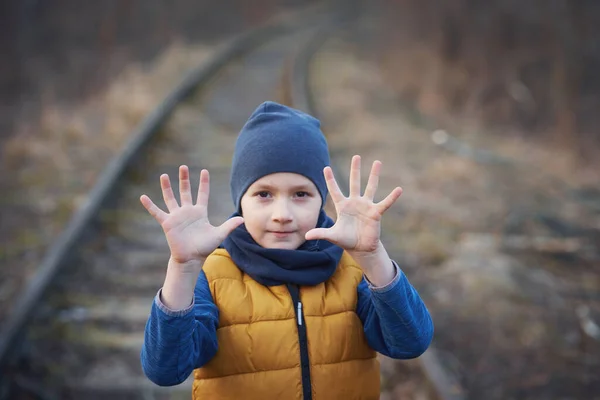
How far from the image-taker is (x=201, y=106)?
891cm

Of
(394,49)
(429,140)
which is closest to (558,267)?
(429,140)

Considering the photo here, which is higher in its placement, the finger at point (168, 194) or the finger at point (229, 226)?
the finger at point (168, 194)

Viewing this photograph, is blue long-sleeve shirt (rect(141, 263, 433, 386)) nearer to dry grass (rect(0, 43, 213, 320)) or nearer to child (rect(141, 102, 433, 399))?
child (rect(141, 102, 433, 399))

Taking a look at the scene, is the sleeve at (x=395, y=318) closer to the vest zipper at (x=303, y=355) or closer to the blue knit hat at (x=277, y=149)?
the vest zipper at (x=303, y=355)

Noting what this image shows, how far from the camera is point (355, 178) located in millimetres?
1663

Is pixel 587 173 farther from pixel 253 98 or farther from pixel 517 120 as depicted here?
pixel 253 98

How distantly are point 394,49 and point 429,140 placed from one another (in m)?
4.48

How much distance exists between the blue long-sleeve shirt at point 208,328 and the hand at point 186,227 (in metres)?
0.13

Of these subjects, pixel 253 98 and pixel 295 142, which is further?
pixel 253 98

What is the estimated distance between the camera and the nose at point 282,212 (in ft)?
5.60

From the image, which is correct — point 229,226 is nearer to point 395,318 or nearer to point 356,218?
point 356,218

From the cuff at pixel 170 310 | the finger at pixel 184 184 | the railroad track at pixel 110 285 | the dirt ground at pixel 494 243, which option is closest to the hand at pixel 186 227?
the finger at pixel 184 184

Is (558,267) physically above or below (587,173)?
below

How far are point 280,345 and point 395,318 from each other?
11.8 inches
